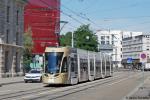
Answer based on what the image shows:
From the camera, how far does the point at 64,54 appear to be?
38.0 meters

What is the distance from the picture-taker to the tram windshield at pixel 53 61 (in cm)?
3728

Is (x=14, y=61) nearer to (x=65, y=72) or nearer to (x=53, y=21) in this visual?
(x=65, y=72)

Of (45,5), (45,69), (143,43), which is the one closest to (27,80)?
(45,69)

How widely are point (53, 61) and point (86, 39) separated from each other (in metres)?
77.0

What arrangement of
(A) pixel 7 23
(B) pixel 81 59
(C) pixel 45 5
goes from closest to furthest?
(B) pixel 81 59 → (A) pixel 7 23 → (C) pixel 45 5

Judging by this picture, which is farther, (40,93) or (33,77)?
(33,77)

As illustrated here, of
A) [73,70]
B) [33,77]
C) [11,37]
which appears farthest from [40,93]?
[11,37]

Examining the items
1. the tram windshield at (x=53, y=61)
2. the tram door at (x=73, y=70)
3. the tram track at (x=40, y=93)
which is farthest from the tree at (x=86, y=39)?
the tram track at (x=40, y=93)

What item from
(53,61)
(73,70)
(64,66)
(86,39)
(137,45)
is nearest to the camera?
(53,61)

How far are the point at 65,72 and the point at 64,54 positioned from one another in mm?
1484

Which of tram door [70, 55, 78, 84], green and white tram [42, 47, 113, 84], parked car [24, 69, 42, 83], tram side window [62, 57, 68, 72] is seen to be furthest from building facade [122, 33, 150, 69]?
tram side window [62, 57, 68, 72]

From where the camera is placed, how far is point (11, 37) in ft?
218

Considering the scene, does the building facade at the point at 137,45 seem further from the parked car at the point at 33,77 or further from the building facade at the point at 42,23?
the parked car at the point at 33,77

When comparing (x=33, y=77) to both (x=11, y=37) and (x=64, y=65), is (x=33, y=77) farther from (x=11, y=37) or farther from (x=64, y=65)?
(x=11, y=37)
